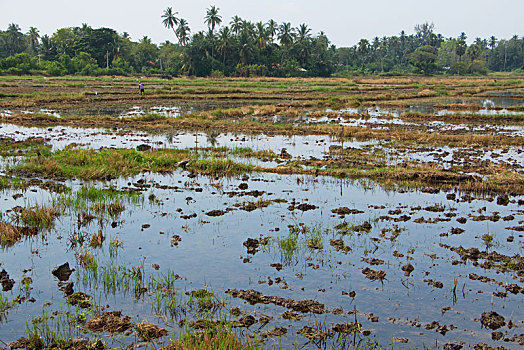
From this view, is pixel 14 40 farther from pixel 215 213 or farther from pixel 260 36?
pixel 215 213

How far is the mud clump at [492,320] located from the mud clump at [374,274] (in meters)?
1.28

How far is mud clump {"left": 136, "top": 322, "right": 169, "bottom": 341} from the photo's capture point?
452 centimetres

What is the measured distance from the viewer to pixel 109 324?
468cm

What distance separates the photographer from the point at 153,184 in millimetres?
10680

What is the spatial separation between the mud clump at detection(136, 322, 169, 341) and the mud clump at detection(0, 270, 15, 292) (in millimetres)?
2010

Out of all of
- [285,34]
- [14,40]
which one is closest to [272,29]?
[285,34]

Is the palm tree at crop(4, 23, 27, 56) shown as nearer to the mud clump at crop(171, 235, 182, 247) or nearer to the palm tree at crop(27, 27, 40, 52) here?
the palm tree at crop(27, 27, 40, 52)

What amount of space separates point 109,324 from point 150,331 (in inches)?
18.4

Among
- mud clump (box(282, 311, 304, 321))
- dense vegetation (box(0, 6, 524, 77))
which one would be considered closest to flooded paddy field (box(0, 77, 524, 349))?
mud clump (box(282, 311, 304, 321))

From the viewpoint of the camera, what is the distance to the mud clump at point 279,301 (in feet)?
16.6

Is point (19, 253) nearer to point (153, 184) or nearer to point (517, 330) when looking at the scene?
point (153, 184)

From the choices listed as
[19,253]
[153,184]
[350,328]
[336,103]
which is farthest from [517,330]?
[336,103]

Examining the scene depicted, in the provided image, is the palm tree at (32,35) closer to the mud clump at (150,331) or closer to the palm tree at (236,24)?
the palm tree at (236,24)

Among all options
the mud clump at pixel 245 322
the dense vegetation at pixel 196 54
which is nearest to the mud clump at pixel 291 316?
the mud clump at pixel 245 322
